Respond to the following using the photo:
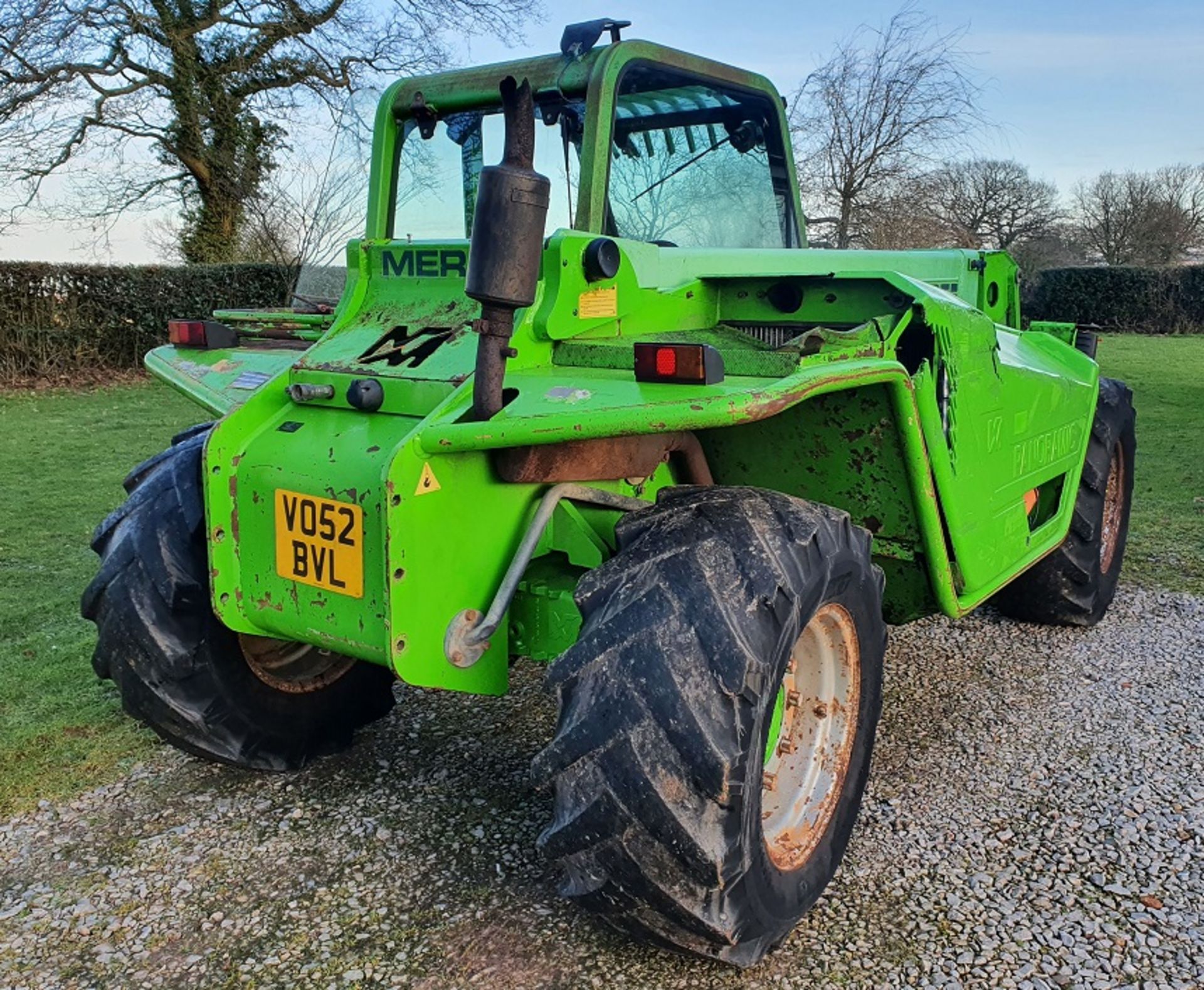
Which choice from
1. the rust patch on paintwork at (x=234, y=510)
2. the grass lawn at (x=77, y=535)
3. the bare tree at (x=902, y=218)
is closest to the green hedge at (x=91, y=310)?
the grass lawn at (x=77, y=535)

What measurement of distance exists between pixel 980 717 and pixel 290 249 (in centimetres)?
1777

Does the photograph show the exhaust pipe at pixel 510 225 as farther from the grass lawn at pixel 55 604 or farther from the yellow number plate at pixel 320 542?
the grass lawn at pixel 55 604

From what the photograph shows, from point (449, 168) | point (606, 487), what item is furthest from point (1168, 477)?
point (606, 487)

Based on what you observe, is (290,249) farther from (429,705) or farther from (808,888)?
(808,888)

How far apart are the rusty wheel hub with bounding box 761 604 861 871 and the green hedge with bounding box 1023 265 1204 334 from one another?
89.2ft

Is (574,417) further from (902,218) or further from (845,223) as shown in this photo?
(902,218)

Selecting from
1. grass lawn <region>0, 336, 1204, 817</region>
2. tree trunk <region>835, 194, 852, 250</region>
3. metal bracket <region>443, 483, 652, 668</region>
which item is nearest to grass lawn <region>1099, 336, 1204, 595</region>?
grass lawn <region>0, 336, 1204, 817</region>

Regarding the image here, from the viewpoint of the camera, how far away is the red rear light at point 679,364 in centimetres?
235

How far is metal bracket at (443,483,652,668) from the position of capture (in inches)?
106

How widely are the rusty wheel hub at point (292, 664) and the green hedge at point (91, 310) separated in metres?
12.2

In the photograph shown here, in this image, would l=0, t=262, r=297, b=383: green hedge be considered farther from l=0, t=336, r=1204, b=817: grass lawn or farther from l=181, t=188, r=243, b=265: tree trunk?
l=181, t=188, r=243, b=265: tree trunk

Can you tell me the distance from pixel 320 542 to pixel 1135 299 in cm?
2930

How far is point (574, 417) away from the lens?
2.32 m

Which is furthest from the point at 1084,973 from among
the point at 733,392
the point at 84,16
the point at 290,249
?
the point at 84,16
